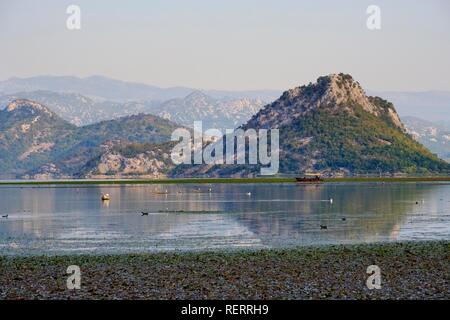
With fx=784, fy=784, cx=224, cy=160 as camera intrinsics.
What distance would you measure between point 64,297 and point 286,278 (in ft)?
39.5

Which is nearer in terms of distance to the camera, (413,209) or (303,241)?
(303,241)

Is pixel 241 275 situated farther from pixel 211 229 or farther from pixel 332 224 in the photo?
pixel 332 224

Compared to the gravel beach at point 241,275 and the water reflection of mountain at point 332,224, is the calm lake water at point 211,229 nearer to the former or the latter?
the water reflection of mountain at point 332,224

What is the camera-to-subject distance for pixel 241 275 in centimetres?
4400

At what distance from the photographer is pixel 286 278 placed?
4225 cm

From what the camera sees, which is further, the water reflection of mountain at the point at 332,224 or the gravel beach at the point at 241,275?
the water reflection of mountain at the point at 332,224

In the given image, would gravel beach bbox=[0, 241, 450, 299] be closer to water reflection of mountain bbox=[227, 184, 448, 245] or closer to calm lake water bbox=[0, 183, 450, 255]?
calm lake water bbox=[0, 183, 450, 255]

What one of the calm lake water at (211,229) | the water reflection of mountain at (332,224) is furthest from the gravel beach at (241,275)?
the water reflection of mountain at (332,224)

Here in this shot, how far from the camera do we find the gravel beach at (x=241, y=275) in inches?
1479

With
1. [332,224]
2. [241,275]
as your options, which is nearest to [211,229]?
[332,224]

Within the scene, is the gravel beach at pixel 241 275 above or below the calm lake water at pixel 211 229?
above

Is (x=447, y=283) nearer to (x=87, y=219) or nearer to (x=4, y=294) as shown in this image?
(x=4, y=294)
